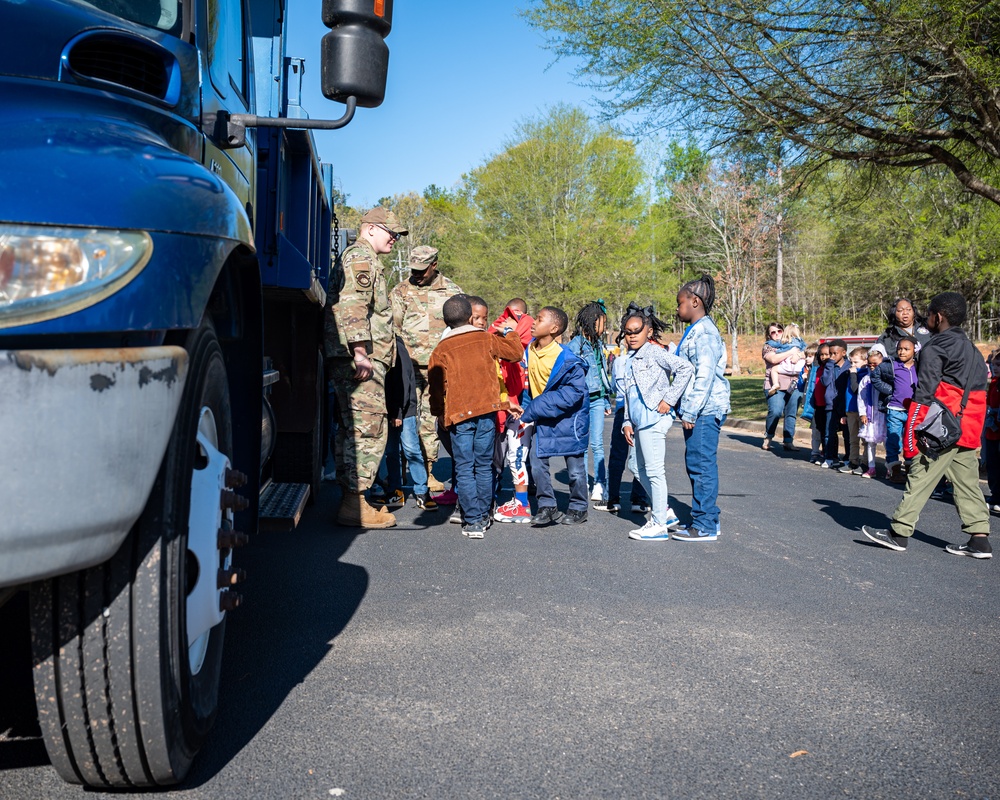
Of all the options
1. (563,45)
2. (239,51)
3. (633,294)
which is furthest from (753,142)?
(633,294)

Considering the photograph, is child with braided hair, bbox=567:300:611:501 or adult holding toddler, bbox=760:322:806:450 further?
adult holding toddler, bbox=760:322:806:450

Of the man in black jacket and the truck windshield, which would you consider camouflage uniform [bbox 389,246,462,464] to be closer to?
the man in black jacket

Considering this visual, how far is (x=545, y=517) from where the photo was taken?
698 cm

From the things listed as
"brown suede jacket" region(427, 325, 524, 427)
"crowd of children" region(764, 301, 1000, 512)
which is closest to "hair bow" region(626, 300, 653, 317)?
"brown suede jacket" region(427, 325, 524, 427)

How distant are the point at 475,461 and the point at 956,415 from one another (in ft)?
10.5

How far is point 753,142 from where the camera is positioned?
39.2 ft

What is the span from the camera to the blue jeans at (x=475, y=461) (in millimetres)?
6609

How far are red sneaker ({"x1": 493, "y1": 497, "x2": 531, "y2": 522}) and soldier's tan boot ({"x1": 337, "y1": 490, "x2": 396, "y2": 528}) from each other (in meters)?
1.04

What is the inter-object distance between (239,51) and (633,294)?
33.8m

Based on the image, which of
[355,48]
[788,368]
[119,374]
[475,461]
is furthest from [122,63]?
[788,368]

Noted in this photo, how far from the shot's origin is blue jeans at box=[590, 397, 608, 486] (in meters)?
8.34

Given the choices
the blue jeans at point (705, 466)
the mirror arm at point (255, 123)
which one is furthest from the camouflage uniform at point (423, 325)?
the mirror arm at point (255, 123)

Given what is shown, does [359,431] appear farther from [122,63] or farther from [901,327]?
[901,327]

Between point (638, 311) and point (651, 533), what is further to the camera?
point (638, 311)
